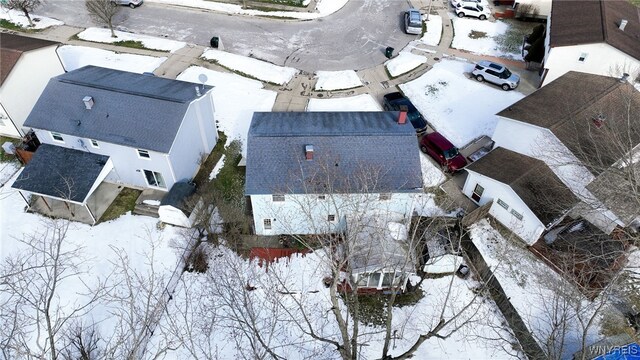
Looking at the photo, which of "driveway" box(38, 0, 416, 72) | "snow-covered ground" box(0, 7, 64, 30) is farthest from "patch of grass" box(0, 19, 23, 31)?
"driveway" box(38, 0, 416, 72)

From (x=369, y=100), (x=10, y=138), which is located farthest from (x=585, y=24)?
(x=10, y=138)

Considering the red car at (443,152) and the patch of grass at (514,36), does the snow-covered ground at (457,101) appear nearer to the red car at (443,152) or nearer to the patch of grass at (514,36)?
the red car at (443,152)

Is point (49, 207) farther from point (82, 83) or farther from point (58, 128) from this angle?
point (82, 83)

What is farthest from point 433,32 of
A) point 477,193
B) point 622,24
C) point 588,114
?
point 477,193

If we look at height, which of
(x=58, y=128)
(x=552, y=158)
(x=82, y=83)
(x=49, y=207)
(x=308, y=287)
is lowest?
(x=308, y=287)

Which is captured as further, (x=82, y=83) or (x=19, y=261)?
(x=82, y=83)

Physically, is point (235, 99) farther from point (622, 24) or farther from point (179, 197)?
point (622, 24)
